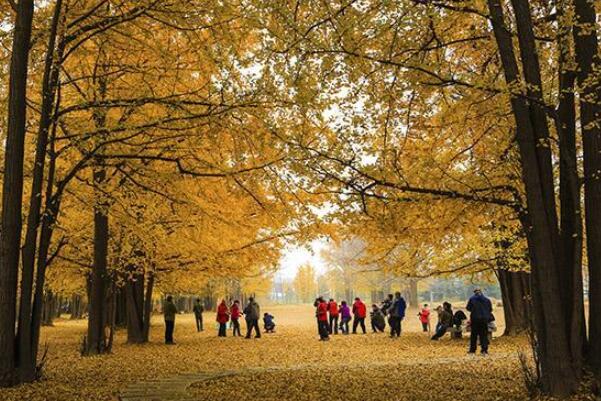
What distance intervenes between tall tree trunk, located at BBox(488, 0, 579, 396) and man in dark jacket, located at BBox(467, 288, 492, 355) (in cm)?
737

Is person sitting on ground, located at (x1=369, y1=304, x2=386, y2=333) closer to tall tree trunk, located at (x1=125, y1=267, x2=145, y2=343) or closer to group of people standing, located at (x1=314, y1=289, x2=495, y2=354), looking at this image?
group of people standing, located at (x1=314, y1=289, x2=495, y2=354)

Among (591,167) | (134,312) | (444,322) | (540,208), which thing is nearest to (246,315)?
(134,312)

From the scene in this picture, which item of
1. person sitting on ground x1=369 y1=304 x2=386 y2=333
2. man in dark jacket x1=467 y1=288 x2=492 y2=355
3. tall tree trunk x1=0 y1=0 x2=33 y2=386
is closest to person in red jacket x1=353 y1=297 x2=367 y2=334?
person sitting on ground x1=369 y1=304 x2=386 y2=333

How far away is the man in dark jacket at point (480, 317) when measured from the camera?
44.4ft

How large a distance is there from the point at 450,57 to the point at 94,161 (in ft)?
21.0

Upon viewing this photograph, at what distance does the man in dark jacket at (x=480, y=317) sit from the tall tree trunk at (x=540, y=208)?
737 cm

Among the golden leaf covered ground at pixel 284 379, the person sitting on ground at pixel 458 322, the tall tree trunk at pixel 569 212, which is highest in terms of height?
the tall tree trunk at pixel 569 212

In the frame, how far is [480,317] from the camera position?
44.6 feet

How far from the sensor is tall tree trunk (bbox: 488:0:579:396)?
6129 millimetres

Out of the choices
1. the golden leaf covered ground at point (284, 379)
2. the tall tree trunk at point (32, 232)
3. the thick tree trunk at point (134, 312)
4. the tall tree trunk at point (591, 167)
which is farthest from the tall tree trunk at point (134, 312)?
the tall tree trunk at point (591, 167)

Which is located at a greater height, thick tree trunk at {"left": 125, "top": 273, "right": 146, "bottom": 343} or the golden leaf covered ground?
thick tree trunk at {"left": 125, "top": 273, "right": 146, "bottom": 343}

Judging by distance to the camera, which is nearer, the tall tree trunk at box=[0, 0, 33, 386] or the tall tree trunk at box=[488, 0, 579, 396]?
the tall tree trunk at box=[488, 0, 579, 396]

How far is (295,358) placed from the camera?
539 inches

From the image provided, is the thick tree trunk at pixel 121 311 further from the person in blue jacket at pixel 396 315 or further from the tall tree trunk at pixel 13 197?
the tall tree trunk at pixel 13 197
